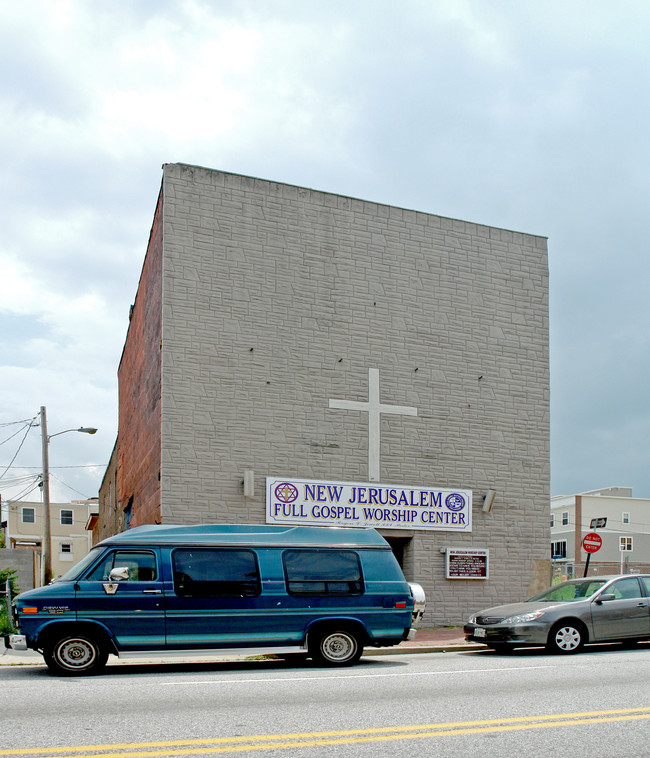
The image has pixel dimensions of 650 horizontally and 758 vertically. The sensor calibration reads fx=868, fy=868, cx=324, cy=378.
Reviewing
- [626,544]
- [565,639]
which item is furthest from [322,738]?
[626,544]

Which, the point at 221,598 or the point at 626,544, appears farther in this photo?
the point at 626,544

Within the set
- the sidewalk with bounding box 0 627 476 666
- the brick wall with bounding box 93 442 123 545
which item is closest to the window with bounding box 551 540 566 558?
the brick wall with bounding box 93 442 123 545

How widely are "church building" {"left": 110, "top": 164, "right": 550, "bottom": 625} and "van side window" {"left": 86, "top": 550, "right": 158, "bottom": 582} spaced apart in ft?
18.1

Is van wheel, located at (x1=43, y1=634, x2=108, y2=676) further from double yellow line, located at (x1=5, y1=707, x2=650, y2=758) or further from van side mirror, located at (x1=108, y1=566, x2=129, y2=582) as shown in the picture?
double yellow line, located at (x1=5, y1=707, x2=650, y2=758)

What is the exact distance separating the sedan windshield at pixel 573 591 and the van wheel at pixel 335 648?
4.05 metres

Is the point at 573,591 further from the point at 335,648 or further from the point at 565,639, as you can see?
the point at 335,648

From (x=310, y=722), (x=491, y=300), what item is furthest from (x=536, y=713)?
(x=491, y=300)

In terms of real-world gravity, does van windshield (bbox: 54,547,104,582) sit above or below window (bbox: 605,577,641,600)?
above

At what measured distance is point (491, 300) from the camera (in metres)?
20.4

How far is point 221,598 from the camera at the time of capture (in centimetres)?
1162

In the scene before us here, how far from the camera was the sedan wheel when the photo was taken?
1347 centimetres

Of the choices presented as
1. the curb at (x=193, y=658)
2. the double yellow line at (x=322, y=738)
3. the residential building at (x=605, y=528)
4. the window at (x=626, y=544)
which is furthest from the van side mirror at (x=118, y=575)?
the window at (x=626, y=544)

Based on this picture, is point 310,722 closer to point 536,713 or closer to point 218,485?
point 536,713

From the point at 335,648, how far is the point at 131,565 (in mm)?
3014
